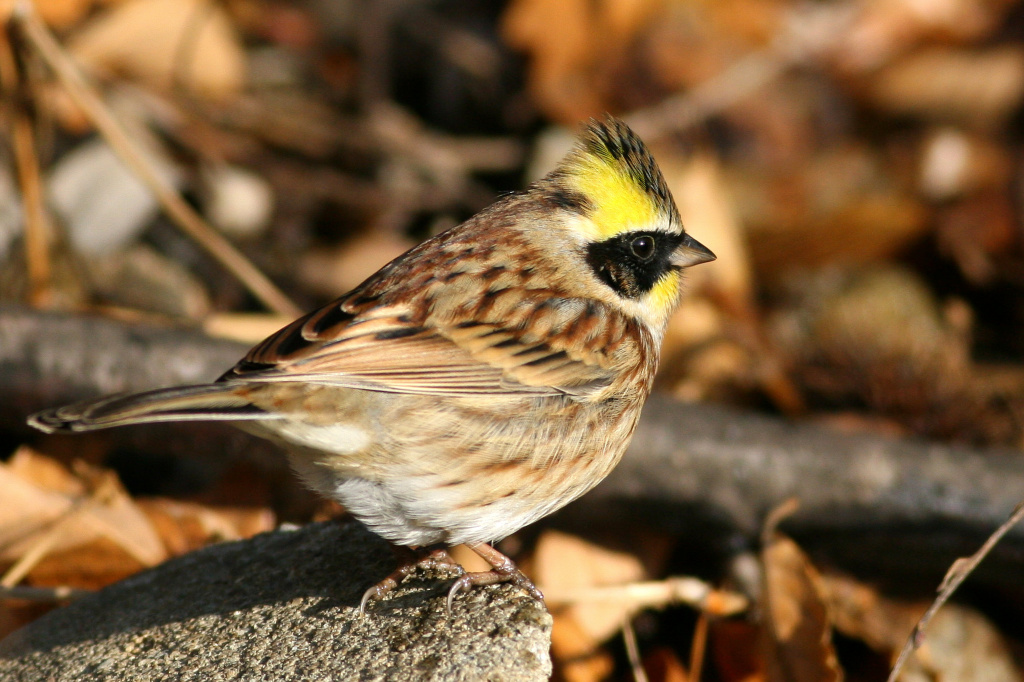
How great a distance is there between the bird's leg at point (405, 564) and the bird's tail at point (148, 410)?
59 cm

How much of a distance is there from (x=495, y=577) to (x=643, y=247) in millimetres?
1048

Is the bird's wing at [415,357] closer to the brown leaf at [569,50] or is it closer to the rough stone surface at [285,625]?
the rough stone surface at [285,625]

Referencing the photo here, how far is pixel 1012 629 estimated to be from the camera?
397 cm

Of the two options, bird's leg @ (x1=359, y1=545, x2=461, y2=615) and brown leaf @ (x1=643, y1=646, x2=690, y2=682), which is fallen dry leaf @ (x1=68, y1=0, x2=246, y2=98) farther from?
brown leaf @ (x1=643, y1=646, x2=690, y2=682)

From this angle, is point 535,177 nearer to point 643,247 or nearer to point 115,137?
point 115,137

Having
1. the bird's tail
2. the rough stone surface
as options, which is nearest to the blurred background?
the rough stone surface

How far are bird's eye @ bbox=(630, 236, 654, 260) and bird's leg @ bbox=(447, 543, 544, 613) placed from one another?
3.11 ft

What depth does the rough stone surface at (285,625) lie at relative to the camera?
2.53m

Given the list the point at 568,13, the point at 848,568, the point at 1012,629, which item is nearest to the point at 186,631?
the point at 848,568

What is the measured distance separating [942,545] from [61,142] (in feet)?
14.5

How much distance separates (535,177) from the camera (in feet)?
19.0

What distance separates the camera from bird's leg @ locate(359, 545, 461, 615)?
9.16 ft

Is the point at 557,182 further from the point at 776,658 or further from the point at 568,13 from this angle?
the point at 568,13

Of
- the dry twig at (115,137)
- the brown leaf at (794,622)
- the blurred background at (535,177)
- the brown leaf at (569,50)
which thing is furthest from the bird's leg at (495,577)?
the brown leaf at (569,50)
